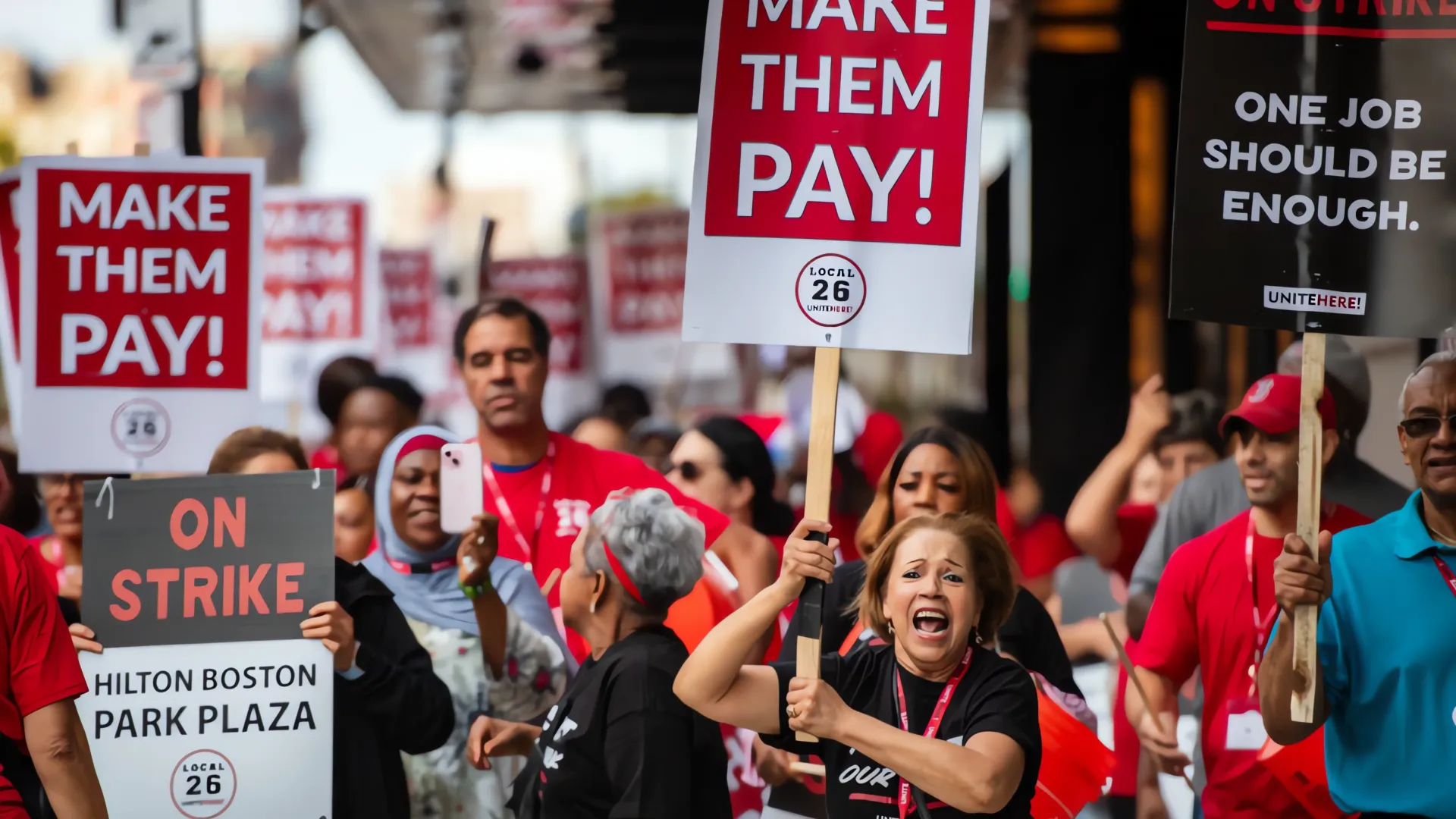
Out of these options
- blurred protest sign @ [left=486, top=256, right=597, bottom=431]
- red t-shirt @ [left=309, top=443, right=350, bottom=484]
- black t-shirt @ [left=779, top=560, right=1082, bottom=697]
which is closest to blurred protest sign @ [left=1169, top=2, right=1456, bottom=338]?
black t-shirt @ [left=779, top=560, right=1082, bottom=697]

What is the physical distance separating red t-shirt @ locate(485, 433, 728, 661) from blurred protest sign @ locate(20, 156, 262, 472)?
1163mm

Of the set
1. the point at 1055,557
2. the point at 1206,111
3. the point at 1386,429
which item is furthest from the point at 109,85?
the point at 1206,111

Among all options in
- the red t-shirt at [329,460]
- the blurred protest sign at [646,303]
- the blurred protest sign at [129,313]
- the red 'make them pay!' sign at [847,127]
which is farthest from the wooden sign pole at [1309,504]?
the blurred protest sign at [646,303]

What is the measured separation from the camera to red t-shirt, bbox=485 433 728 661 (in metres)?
5.59

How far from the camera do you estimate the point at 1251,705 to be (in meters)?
4.89

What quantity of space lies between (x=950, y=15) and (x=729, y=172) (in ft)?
2.05

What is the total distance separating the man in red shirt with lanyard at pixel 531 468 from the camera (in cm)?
564

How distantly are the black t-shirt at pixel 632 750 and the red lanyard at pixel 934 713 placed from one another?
0.52m

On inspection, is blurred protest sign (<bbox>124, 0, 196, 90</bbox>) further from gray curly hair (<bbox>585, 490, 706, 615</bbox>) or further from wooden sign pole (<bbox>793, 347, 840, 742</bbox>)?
wooden sign pole (<bbox>793, 347, 840, 742</bbox>)

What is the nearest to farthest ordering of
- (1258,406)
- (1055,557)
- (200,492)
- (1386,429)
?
(200,492) → (1258,406) → (1386,429) → (1055,557)

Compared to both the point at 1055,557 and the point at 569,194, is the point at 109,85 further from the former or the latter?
the point at 1055,557

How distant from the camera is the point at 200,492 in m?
4.21

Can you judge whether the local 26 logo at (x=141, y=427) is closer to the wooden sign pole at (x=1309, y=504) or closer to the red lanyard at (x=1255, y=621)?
the wooden sign pole at (x=1309, y=504)

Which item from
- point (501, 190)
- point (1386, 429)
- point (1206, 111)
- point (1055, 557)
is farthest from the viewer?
point (501, 190)
